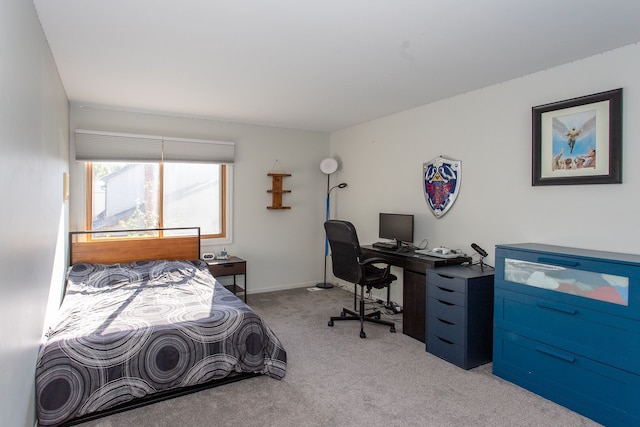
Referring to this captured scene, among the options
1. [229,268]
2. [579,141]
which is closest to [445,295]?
[579,141]

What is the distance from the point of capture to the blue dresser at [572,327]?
7.12ft

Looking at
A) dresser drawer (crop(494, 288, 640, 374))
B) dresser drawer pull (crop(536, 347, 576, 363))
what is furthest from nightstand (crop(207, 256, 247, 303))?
dresser drawer pull (crop(536, 347, 576, 363))

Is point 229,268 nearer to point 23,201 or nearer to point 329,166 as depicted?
point 329,166

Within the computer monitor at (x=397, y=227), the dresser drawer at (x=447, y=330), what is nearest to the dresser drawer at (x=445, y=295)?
the dresser drawer at (x=447, y=330)

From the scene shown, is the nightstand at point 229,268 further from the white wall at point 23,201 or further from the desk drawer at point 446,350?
the desk drawer at point 446,350

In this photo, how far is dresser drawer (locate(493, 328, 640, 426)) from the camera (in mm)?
2166

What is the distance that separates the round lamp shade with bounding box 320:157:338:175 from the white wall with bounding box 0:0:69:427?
3442 millimetres

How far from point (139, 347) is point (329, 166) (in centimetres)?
368

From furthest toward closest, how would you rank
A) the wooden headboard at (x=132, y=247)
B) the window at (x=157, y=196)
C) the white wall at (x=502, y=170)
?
1. the window at (x=157, y=196)
2. the wooden headboard at (x=132, y=247)
3. the white wall at (x=502, y=170)

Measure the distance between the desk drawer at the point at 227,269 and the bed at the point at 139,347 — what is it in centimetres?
82

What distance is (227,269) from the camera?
179 inches

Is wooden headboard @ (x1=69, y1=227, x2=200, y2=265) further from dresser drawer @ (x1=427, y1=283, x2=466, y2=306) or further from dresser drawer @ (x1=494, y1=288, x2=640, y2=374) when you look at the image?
dresser drawer @ (x1=494, y1=288, x2=640, y2=374)

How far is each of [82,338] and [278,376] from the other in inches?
52.6

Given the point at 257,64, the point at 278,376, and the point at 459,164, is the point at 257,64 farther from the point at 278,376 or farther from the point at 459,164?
the point at 278,376
